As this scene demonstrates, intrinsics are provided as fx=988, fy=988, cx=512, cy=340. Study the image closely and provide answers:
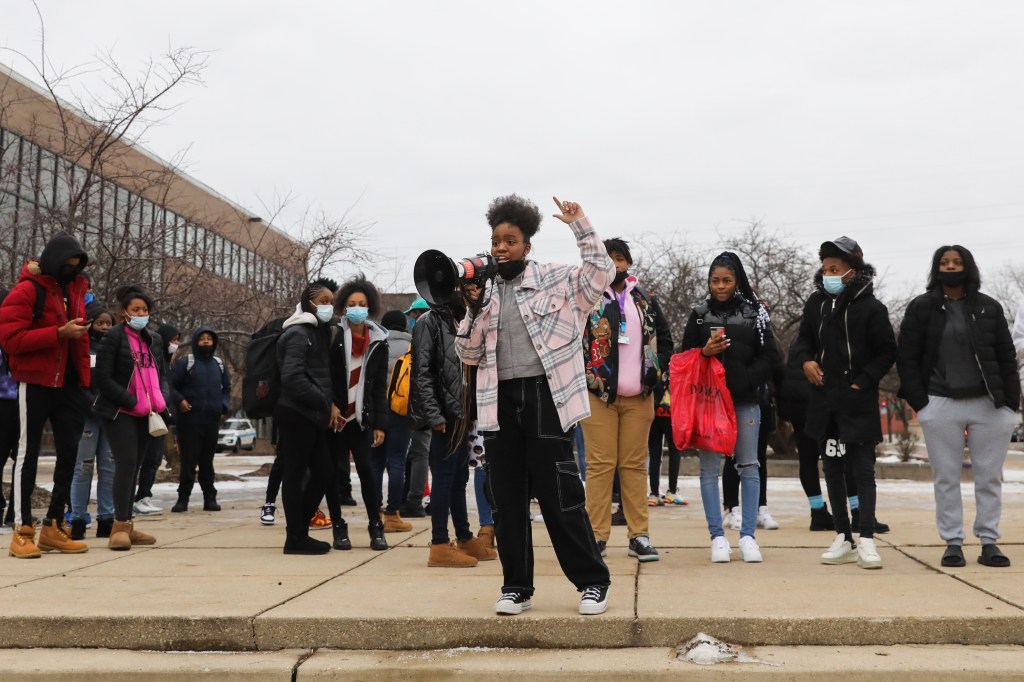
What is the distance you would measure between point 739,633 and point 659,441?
6300 mm

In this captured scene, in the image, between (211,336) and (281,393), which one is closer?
(281,393)

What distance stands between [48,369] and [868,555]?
5.34 meters

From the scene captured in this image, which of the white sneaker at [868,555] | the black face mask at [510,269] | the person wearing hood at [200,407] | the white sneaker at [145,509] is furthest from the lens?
the person wearing hood at [200,407]

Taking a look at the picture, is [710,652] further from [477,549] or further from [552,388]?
[477,549]

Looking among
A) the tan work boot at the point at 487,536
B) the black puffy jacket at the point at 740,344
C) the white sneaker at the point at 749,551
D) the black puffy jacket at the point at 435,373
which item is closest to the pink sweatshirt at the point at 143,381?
the black puffy jacket at the point at 435,373

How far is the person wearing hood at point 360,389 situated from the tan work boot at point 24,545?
6.42ft

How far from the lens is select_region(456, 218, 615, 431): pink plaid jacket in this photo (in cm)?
440

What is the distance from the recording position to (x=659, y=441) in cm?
1045

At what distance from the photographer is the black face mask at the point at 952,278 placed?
592 cm

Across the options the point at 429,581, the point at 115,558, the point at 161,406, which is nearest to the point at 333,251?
the point at 161,406

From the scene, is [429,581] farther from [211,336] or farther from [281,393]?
[211,336]

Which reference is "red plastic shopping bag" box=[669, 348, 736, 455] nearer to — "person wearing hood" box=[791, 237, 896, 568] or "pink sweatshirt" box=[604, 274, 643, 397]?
"pink sweatshirt" box=[604, 274, 643, 397]

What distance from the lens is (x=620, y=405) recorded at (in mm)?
6113

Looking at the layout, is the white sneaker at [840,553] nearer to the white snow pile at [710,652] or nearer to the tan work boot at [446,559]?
the white snow pile at [710,652]
